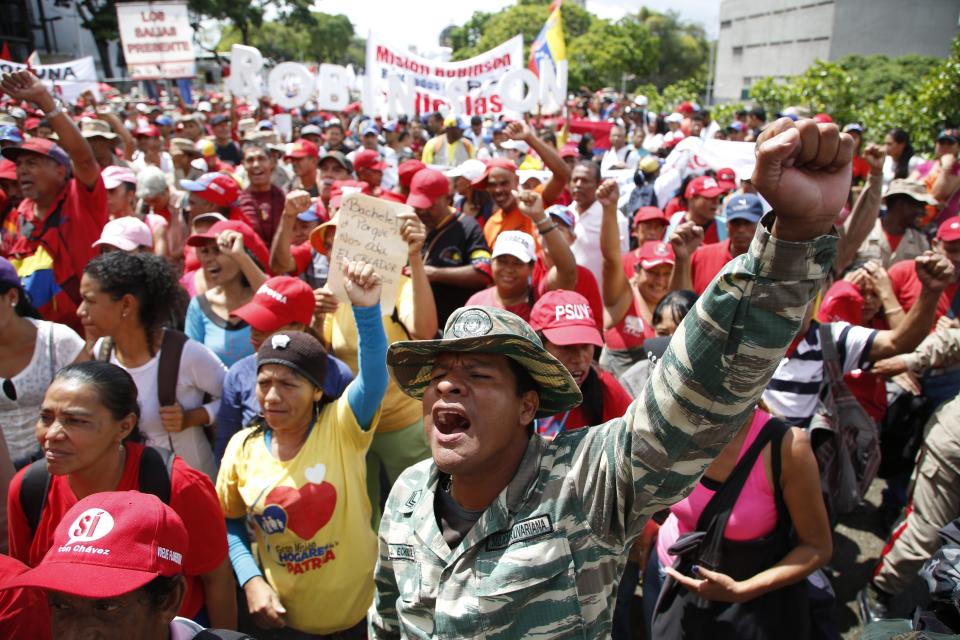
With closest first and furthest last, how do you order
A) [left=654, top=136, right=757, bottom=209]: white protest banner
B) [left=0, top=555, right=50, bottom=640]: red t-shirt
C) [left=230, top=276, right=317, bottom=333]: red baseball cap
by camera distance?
[left=0, top=555, right=50, bottom=640]: red t-shirt, [left=230, top=276, right=317, bottom=333]: red baseball cap, [left=654, top=136, right=757, bottom=209]: white protest banner

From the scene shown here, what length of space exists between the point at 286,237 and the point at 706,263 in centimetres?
276

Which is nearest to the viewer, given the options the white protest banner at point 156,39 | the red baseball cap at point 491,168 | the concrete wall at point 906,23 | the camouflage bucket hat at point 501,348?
the camouflage bucket hat at point 501,348

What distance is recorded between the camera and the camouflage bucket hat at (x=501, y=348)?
1456 millimetres

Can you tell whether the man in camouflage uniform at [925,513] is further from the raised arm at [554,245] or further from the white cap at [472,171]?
the white cap at [472,171]

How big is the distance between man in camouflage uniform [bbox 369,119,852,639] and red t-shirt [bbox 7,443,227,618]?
767 mm

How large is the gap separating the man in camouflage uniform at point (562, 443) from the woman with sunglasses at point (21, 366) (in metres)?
2.13

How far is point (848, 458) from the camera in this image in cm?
334

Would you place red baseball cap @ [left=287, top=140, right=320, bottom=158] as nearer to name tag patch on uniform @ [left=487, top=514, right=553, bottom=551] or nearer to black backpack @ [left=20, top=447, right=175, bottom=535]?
black backpack @ [left=20, top=447, right=175, bottom=535]

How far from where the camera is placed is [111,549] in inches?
65.1

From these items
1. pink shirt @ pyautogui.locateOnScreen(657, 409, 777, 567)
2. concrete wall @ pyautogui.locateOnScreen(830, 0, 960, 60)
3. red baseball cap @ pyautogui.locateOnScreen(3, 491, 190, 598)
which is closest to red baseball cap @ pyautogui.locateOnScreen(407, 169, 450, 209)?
pink shirt @ pyautogui.locateOnScreen(657, 409, 777, 567)

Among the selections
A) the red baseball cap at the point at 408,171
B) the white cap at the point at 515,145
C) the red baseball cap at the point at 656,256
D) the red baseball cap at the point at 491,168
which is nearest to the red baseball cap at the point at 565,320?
the red baseball cap at the point at 656,256

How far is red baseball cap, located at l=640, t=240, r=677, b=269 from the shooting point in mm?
4066

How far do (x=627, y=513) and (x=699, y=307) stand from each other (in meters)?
0.47

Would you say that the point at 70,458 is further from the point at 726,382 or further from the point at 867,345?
the point at 867,345
